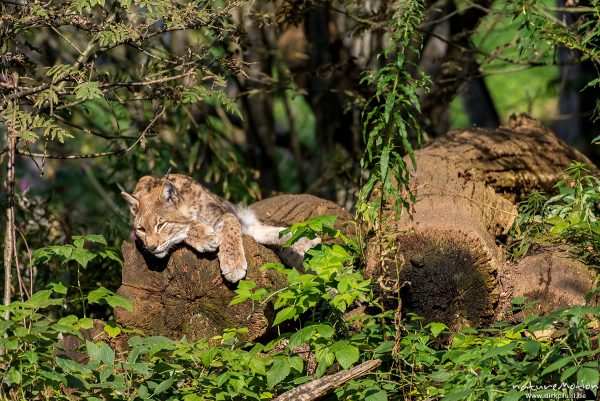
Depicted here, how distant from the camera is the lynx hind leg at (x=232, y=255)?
6141 millimetres

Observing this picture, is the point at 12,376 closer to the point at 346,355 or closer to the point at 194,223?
the point at 346,355

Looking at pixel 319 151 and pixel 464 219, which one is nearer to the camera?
pixel 464 219

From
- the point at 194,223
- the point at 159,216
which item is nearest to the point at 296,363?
the point at 194,223

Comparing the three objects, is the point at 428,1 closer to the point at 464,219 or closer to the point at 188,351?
the point at 464,219

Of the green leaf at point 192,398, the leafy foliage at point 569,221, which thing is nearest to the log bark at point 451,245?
the leafy foliage at point 569,221

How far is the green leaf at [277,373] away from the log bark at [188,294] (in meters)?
1.05

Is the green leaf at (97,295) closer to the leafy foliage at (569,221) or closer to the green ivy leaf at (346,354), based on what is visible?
the green ivy leaf at (346,354)

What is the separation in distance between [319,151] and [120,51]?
251 centimetres

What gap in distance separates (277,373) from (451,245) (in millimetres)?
1630

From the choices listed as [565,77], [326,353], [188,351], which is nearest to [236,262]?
[188,351]

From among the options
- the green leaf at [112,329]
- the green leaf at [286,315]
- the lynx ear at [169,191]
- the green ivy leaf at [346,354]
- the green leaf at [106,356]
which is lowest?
the green leaf at [112,329]

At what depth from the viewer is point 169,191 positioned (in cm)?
684

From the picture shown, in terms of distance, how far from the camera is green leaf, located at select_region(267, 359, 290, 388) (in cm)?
496

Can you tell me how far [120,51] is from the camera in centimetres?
1057
